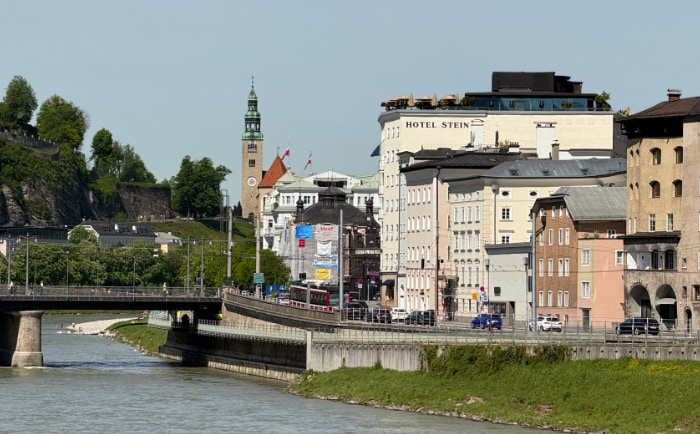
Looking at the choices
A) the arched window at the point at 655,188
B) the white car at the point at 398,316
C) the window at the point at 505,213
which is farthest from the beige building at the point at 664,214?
the window at the point at 505,213

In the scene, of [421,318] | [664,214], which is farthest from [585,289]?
[421,318]

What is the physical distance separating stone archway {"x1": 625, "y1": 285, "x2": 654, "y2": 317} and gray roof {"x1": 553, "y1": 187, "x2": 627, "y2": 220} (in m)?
10.5

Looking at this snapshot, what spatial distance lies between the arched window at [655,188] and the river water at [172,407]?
→ 2595cm

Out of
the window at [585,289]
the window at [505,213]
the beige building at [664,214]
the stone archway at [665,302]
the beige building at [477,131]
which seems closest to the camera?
the beige building at [664,214]

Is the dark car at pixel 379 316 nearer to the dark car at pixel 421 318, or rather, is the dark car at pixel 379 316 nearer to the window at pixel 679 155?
the dark car at pixel 421 318

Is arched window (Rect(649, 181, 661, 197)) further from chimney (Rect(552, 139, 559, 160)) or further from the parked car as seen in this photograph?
chimney (Rect(552, 139, 559, 160))

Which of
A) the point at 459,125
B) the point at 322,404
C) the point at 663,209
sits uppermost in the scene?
the point at 459,125

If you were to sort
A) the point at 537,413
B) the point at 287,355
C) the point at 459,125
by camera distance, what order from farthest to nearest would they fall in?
the point at 459,125 < the point at 287,355 < the point at 537,413

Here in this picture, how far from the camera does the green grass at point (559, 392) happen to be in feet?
274

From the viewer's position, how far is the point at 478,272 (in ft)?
502

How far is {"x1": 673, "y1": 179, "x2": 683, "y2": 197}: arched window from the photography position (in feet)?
399

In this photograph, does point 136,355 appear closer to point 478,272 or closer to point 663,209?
point 478,272

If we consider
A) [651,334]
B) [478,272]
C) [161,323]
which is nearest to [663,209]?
[651,334]

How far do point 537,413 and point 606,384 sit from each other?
3.39 metres
